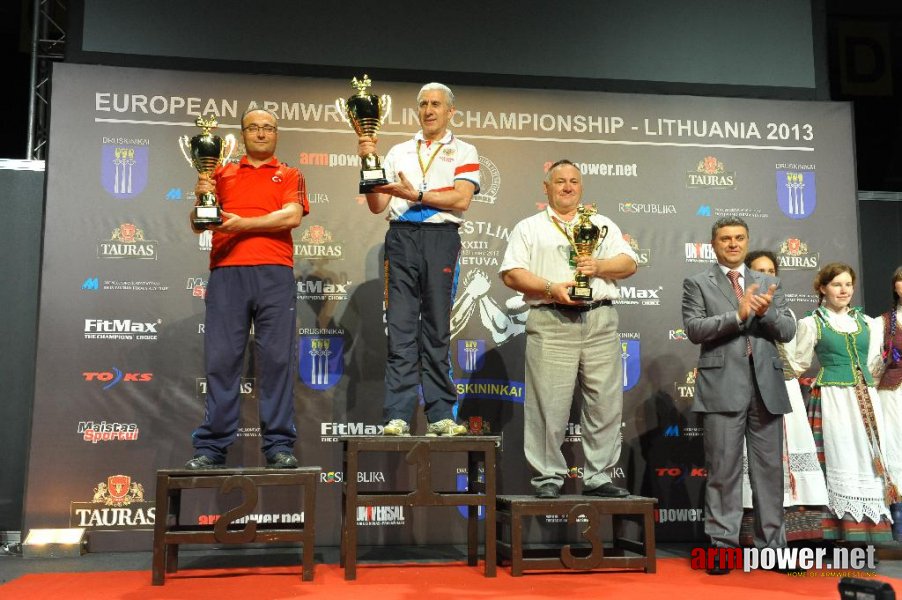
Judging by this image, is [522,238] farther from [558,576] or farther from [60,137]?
[60,137]

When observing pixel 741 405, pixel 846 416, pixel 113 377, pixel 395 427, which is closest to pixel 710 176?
pixel 846 416

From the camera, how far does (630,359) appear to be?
18.4 ft

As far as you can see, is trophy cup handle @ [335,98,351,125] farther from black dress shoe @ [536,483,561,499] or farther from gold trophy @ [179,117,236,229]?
black dress shoe @ [536,483,561,499]

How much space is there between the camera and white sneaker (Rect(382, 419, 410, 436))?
4.18 metres

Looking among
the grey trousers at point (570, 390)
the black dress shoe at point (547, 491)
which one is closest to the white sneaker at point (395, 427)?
the grey trousers at point (570, 390)

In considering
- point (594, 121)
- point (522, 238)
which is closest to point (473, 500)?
point (522, 238)

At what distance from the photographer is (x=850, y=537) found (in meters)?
4.68

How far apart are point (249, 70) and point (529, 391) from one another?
9.11ft

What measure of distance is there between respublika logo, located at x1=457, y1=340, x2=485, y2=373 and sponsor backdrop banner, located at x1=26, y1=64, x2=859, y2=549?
0.01m

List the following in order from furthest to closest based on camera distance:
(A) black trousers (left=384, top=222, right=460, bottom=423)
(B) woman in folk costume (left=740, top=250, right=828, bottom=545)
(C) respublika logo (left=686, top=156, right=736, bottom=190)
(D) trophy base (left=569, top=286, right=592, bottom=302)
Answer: (C) respublika logo (left=686, top=156, right=736, bottom=190) < (B) woman in folk costume (left=740, top=250, right=828, bottom=545) < (A) black trousers (left=384, top=222, right=460, bottom=423) < (D) trophy base (left=569, top=286, right=592, bottom=302)

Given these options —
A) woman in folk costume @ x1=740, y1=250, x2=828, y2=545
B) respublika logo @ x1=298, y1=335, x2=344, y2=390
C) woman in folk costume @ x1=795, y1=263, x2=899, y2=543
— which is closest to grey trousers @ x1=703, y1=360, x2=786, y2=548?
woman in folk costume @ x1=740, y1=250, x2=828, y2=545

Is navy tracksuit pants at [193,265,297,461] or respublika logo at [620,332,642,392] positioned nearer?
navy tracksuit pants at [193,265,297,461]

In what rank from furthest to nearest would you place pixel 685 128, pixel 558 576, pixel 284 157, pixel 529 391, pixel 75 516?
pixel 685 128 → pixel 284 157 → pixel 75 516 → pixel 529 391 → pixel 558 576

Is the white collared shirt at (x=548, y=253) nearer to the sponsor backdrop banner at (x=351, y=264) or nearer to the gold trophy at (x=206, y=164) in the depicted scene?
the sponsor backdrop banner at (x=351, y=264)
